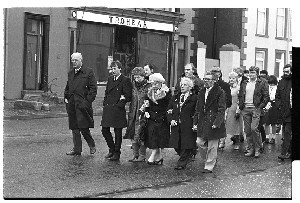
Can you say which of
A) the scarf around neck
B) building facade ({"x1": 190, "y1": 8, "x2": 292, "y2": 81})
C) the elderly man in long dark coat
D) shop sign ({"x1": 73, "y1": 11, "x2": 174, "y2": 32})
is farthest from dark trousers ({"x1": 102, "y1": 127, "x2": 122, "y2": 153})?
shop sign ({"x1": 73, "y1": 11, "x2": 174, "y2": 32})

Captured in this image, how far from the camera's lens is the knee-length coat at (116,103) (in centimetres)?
997

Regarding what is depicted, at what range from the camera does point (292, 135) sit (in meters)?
9.74

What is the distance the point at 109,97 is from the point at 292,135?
9.06 feet

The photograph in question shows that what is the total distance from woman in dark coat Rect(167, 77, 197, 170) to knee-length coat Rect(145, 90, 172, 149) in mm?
251

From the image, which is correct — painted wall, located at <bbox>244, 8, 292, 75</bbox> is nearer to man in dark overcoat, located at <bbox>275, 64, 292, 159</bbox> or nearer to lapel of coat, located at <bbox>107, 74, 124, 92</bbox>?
man in dark overcoat, located at <bbox>275, 64, 292, 159</bbox>

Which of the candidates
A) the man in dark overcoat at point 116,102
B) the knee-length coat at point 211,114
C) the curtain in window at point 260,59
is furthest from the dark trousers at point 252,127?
the man in dark overcoat at point 116,102

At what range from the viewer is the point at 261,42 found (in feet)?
33.3

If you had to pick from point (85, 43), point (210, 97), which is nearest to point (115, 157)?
point (210, 97)

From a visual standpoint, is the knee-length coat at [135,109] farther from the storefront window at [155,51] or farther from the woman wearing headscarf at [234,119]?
the woman wearing headscarf at [234,119]

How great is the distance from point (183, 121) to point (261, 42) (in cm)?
180

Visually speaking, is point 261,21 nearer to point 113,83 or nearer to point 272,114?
point 113,83

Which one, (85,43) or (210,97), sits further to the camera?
(85,43)

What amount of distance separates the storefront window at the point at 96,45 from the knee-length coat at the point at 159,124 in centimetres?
142
